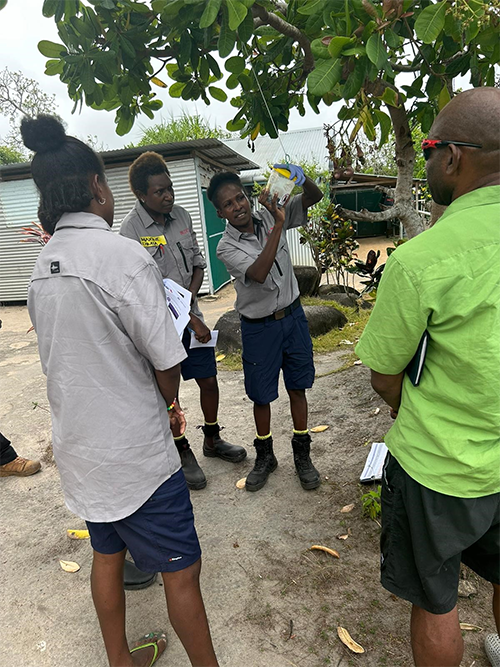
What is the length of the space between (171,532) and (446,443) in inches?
37.4

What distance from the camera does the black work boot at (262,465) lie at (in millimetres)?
2977

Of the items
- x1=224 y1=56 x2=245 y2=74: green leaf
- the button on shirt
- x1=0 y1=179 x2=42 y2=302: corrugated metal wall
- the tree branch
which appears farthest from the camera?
x1=0 y1=179 x2=42 y2=302: corrugated metal wall

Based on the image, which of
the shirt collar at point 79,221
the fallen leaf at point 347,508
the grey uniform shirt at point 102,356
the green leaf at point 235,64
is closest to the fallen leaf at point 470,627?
the fallen leaf at point 347,508

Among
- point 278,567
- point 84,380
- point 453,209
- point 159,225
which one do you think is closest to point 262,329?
point 159,225

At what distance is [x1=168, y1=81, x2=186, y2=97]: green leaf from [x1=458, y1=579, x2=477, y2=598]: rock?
2.99 metres

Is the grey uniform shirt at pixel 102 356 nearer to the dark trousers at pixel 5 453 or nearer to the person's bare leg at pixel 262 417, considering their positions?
the person's bare leg at pixel 262 417

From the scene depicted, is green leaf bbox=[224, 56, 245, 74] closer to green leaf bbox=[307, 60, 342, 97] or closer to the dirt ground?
green leaf bbox=[307, 60, 342, 97]

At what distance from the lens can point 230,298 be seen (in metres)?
10.5

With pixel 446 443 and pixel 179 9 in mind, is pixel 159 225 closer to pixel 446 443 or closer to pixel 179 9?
pixel 179 9

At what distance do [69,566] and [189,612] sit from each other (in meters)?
1.28

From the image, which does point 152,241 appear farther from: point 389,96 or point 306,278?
point 306,278

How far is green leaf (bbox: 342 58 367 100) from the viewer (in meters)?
1.56

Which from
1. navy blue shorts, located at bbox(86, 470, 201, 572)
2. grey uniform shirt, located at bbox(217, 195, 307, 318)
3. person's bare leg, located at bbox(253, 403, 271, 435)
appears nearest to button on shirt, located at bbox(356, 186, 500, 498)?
navy blue shorts, located at bbox(86, 470, 201, 572)

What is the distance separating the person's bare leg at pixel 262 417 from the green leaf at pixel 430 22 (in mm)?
2160
